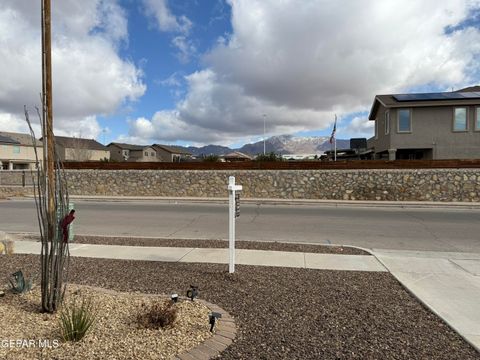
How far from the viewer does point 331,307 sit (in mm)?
4195

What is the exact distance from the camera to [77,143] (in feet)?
250

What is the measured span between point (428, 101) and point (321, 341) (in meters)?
26.9

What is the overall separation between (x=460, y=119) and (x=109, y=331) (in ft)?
95.5

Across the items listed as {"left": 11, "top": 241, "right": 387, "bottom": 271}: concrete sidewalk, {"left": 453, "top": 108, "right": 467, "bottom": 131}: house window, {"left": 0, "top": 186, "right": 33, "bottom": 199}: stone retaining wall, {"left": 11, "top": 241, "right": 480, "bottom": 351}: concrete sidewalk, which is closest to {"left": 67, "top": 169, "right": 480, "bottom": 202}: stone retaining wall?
{"left": 0, "top": 186, "right": 33, "bottom": 199}: stone retaining wall

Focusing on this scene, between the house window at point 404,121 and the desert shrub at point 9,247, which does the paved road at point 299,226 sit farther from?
the house window at point 404,121

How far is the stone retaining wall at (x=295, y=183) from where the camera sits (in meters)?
19.1

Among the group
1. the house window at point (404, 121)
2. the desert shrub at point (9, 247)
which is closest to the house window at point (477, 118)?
the house window at point (404, 121)

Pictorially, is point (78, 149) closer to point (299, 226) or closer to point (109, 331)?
point (299, 226)

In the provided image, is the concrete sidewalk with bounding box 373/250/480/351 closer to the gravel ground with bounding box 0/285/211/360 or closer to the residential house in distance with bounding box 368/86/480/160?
the gravel ground with bounding box 0/285/211/360

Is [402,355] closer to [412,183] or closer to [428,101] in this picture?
[412,183]

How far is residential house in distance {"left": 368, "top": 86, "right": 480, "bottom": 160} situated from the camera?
84.2 feet

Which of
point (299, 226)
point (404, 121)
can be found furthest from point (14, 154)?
point (299, 226)

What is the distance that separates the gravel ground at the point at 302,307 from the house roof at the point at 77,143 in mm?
75895

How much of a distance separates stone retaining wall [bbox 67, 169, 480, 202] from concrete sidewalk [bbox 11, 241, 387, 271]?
45.3ft
